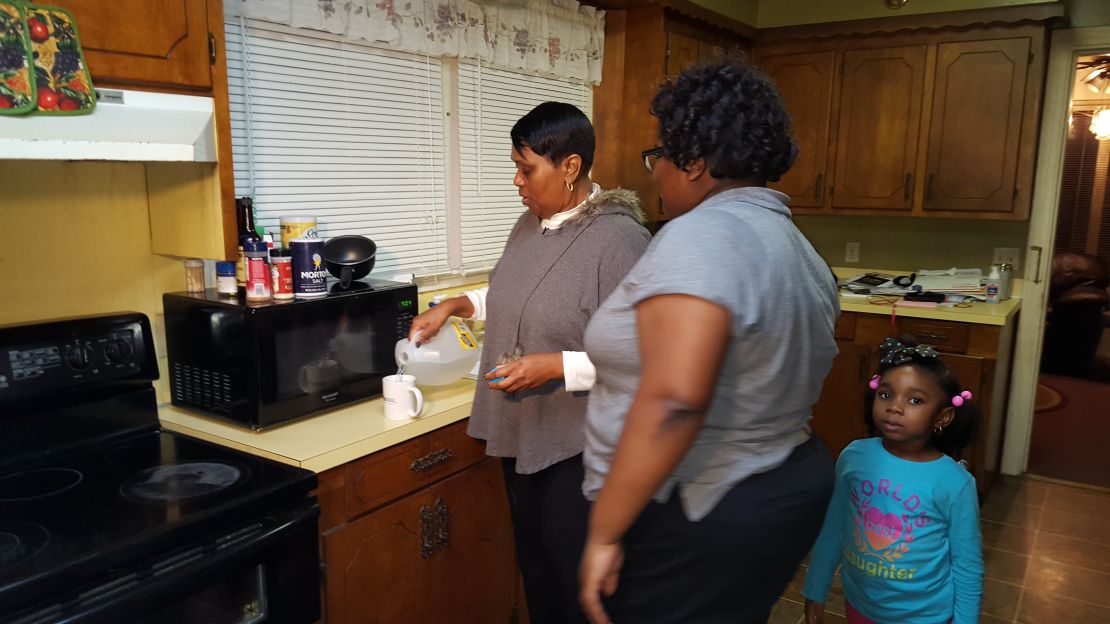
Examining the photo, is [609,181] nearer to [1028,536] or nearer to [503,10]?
[503,10]

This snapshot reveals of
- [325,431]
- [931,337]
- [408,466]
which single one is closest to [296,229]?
[325,431]

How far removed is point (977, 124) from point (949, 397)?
214cm

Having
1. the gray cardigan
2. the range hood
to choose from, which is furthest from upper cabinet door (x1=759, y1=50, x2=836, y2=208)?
the range hood

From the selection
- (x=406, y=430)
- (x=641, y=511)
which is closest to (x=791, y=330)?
(x=641, y=511)

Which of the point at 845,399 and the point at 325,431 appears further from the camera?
the point at 845,399

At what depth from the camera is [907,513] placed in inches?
60.3

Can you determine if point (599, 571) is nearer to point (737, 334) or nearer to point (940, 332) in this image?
point (737, 334)

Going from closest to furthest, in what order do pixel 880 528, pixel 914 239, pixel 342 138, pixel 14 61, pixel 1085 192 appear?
1. pixel 14 61
2. pixel 880 528
3. pixel 342 138
4. pixel 914 239
5. pixel 1085 192

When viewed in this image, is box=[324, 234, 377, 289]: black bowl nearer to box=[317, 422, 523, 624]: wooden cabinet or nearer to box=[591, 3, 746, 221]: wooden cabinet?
box=[317, 422, 523, 624]: wooden cabinet

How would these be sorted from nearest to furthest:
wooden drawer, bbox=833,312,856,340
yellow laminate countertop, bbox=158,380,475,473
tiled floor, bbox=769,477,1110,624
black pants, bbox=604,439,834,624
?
black pants, bbox=604,439,834,624
yellow laminate countertop, bbox=158,380,475,473
tiled floor, bbox=769,477,1110,624
wooden drawer, bbox=833,312,856,340

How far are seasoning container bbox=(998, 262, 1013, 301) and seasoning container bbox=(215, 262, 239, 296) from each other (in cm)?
306

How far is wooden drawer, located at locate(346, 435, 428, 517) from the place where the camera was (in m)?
1.61

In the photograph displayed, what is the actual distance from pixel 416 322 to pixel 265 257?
14.4 inches

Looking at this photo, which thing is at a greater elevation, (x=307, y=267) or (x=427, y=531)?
(x=307, y=267)
